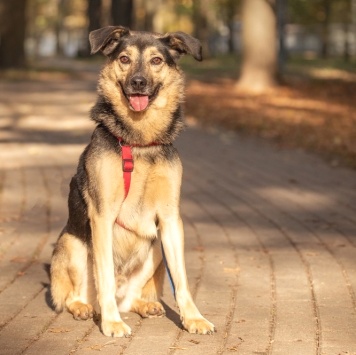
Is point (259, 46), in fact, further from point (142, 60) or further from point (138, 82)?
point (138, 82)

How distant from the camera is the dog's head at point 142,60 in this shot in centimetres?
578

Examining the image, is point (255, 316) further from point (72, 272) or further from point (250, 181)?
point (250, 181)

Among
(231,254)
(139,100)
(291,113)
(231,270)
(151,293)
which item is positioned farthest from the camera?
(291,113)

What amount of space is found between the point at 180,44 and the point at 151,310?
167 cm

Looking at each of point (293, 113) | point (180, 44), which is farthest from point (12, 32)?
point (180, 44)

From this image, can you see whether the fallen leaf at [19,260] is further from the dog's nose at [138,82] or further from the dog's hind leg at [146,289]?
the dog's nose at [138,82]

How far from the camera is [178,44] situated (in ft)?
19.8

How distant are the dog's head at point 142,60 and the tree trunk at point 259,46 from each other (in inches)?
855

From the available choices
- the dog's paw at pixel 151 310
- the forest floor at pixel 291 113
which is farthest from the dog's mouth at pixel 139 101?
the forest floor at pixel 291 113

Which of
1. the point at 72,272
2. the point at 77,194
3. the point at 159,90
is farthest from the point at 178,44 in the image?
the point at 72,272

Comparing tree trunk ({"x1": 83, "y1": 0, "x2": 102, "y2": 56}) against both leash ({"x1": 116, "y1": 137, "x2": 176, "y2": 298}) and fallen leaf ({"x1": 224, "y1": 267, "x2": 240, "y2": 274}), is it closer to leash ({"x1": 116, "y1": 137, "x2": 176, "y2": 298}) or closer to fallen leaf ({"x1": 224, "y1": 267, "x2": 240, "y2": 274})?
fallen leaf ({"x1": 224, "y1": 267, "x2": 240, "y2": 274})

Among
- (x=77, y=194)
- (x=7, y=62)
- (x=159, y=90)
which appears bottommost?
(x=7, y=62)

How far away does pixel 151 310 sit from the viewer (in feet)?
19.9

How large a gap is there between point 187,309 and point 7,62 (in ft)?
111
